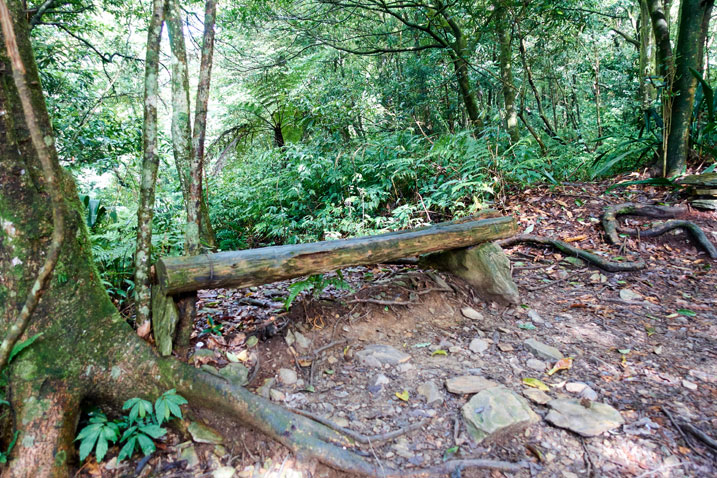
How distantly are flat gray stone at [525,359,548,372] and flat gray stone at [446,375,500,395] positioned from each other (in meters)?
0.41

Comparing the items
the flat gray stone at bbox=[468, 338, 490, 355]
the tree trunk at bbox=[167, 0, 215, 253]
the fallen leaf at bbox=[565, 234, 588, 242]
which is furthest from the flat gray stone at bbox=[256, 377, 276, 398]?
the fallen leaf at bbox=[565, 234, 588, 242]

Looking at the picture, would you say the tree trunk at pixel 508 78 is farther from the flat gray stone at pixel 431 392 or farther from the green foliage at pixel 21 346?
the green foliage at pixel 21 346

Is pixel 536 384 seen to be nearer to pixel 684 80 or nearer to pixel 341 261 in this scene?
pixel 341 261

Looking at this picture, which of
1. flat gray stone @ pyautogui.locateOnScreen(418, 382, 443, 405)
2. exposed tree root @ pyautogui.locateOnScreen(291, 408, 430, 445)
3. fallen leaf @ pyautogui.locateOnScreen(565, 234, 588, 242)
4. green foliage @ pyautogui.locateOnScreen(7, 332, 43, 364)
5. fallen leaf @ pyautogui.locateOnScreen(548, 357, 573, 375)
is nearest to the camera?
green foliage @ pyautogui.locateOnScreen(7, 332, 43, 364)

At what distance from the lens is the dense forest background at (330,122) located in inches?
198

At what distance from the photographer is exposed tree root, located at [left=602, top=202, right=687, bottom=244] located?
4.56m

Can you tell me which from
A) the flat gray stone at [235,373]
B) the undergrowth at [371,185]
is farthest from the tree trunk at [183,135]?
the undergrowth at [371,185]

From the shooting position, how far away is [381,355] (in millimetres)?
2723

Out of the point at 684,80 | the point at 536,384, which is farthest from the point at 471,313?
the point at 684,80

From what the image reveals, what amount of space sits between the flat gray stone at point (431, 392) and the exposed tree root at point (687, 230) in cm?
364

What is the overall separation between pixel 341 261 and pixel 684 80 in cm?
546

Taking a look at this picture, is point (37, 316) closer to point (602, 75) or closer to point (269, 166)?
point (269, 166)

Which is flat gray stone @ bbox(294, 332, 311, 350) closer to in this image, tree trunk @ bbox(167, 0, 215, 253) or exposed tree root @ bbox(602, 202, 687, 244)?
tree trunk @ bbox(167, 0, 215, 253)

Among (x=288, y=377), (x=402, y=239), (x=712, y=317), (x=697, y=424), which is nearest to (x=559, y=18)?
(x=712, y=317)
